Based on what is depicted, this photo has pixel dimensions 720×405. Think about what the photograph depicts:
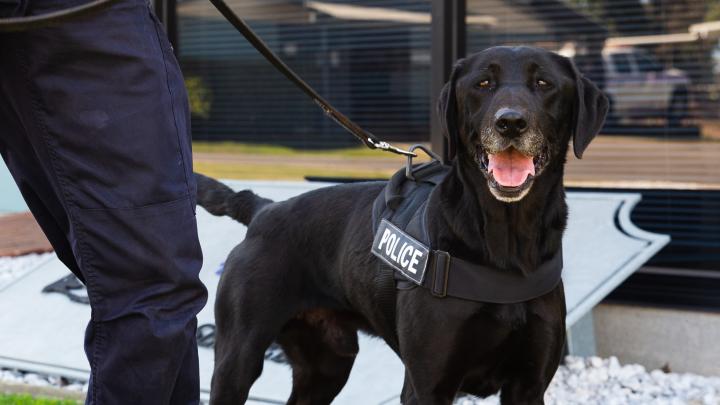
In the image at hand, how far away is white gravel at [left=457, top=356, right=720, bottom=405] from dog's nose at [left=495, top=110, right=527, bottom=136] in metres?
1.98

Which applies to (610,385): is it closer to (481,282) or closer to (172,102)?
(481,282)

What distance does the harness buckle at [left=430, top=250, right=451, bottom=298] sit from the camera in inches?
117

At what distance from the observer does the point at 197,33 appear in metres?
7.05

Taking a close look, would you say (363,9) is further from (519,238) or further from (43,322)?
(519,238)

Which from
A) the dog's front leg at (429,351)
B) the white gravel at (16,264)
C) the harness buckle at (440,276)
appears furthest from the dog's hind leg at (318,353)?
the white gravel at (16,264)

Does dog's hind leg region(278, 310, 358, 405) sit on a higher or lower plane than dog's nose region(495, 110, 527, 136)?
lower

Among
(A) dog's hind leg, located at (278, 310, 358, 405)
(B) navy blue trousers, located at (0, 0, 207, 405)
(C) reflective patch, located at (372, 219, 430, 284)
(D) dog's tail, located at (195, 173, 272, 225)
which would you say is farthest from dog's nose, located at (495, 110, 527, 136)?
(D) dog's tail, located at (195, 173, 272, 225)

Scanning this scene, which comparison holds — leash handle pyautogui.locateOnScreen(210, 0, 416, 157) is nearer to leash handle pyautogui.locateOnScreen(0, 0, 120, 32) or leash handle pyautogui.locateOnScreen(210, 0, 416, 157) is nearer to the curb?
leash handle pyautogui.locateOnScreen(0, 0, 120, 32)

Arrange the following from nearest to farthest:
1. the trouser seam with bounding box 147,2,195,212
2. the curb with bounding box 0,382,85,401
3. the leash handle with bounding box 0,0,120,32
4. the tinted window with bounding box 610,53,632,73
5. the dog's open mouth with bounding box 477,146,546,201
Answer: the leash handle with bounding box 0,0,120,32
the trouser seam with bounding box 147,2,195,212
the dog's open mouth with bounding box 477,146,546,201
the curb with bounding box 0,382,85,401
the tinted window with bounding box 610,53,632,73

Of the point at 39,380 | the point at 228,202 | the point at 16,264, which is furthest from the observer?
the point at 16,264

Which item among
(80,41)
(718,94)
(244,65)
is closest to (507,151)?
(80,41)

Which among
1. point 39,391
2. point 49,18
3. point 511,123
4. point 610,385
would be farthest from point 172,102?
point 610,385

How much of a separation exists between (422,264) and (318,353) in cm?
99

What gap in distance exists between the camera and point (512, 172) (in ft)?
9.39
